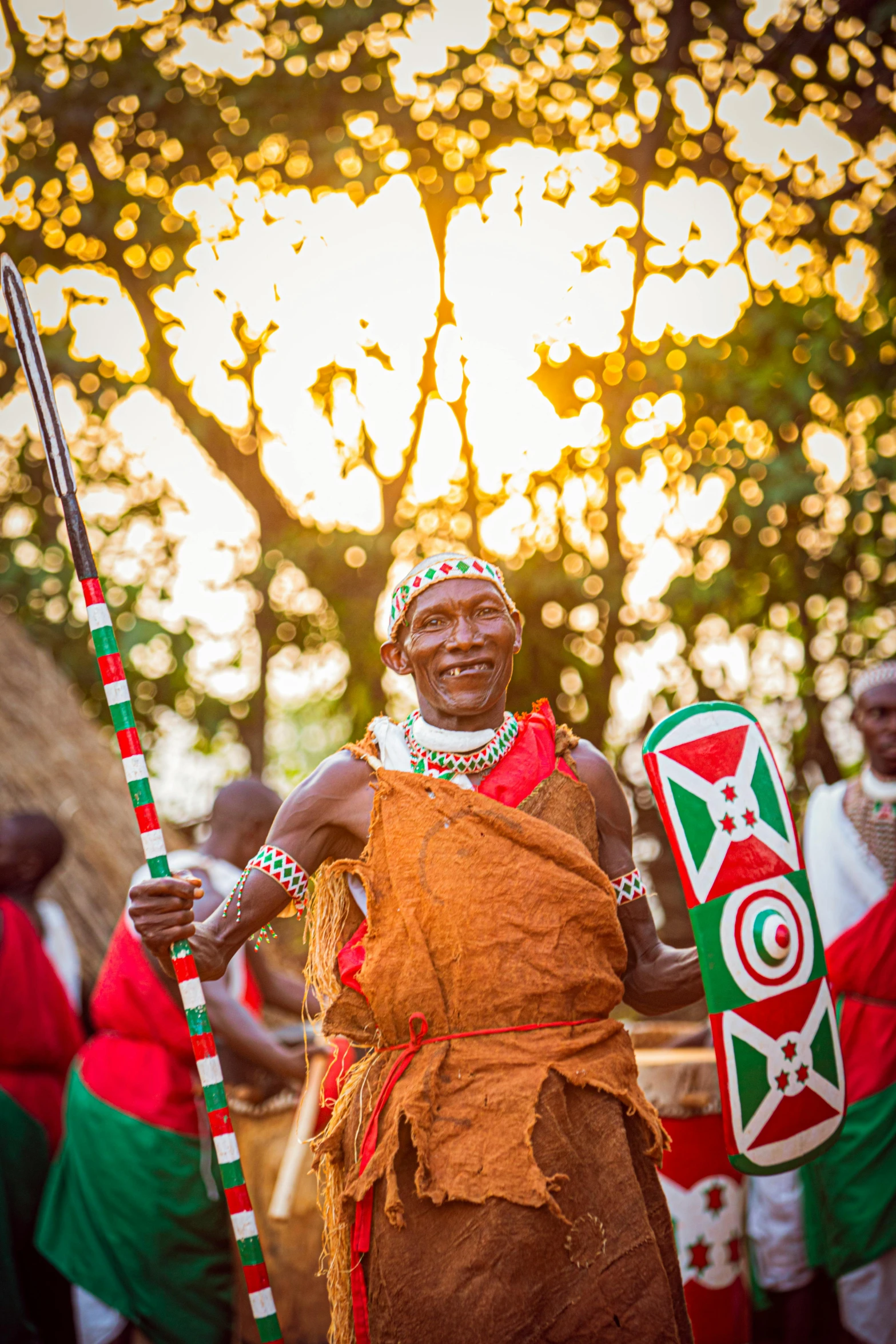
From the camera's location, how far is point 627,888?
2895mm

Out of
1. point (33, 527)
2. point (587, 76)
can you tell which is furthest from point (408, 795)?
point (33, 527)

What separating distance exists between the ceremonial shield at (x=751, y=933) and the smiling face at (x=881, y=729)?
208cm

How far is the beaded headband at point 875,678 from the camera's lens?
5164 millimetres

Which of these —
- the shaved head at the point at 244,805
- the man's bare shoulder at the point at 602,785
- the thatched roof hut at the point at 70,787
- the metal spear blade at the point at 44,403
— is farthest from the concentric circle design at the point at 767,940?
the thatched roof hut at the point at 70,787

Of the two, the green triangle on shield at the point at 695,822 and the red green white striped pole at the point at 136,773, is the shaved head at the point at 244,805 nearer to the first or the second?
the red green white striped pole at the point at 136,773

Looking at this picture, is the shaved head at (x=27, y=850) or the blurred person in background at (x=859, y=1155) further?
the shaved head at (x=27, y=850)

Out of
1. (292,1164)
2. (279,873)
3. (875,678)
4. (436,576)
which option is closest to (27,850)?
(292,1164)

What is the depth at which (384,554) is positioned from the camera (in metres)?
7.78

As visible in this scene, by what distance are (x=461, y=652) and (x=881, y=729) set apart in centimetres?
283

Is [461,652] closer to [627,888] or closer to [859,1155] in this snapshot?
[627,888]

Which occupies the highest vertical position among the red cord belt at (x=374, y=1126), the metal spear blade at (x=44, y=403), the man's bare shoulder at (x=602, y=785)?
the metal spear blade at (x=44, y=403)

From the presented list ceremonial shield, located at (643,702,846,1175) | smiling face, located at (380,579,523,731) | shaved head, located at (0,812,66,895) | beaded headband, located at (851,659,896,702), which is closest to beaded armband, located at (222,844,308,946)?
smiling face, located at (380,579,523,731)

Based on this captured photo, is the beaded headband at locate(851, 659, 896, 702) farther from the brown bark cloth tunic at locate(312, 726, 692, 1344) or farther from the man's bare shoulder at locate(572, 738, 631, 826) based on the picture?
the brown bark cloth tunic at locate(312, 726, 692, 1344)

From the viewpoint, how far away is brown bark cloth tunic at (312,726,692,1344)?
2.42 m
